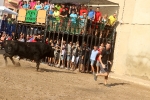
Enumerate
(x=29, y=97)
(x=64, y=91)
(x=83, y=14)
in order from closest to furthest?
1. (x=29, y=97)
2. (x=64, y=91)
3. (x=83, y=14)

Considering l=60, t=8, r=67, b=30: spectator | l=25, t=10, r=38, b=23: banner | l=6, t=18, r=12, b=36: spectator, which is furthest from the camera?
l=6, t=18, r=12, b=36: spectator

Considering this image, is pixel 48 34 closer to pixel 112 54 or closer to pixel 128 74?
pixel 112 54

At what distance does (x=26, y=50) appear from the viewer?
14.1 metres

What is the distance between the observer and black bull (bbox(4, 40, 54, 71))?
45.3 feet

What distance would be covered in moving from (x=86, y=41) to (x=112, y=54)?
1875 mm

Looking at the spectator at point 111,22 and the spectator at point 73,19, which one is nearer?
the spectator at point 73,19

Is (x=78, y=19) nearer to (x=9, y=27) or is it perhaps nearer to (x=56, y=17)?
(x=56, y=17)

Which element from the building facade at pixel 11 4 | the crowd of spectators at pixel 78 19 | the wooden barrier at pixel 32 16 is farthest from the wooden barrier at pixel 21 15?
the building facade at pixel 11 4

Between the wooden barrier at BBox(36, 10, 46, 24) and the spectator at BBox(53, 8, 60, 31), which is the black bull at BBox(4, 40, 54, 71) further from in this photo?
the wooden barrier at BBox(36, 10, 46, 24)

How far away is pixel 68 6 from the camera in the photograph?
61.4 ft

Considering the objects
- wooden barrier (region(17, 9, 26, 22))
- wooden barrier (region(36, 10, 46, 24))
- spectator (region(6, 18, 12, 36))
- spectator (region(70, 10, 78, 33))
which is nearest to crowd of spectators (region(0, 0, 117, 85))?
spectator (region(70, 10, 78, 33))

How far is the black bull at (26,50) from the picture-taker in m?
13.8

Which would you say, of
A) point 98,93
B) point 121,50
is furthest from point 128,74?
point 98,93

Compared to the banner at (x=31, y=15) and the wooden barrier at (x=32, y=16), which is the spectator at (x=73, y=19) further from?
the banner at (x=31, y=15)
